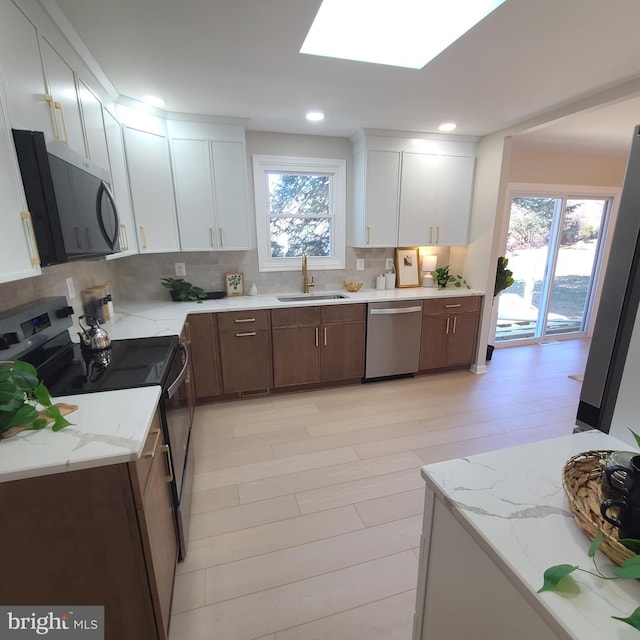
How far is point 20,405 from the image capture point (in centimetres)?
97

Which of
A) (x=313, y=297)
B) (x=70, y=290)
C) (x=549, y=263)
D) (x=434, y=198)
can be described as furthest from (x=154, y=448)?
(x=549, y=263)

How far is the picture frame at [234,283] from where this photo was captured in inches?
131

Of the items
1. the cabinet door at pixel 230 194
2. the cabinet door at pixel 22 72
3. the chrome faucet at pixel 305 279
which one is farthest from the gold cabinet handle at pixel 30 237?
the chrome faucet at pixel 305 279

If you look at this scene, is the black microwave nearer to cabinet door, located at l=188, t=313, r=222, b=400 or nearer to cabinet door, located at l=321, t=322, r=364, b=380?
cabinet door, located at l=188, t=313, r=222, b=400

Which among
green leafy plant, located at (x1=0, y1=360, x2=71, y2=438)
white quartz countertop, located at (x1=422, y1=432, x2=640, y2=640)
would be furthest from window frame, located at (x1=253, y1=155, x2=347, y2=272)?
white quartz countertop, located at (x1=422, y1=432, x2=640, y2=640)

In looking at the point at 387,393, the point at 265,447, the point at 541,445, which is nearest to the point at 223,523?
the point at 265,447

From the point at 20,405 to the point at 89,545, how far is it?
0.46 m

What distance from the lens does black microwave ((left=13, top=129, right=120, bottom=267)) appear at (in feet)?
3.79

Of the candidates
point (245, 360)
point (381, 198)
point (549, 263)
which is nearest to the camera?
point (245, 360)

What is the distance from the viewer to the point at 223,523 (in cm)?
178

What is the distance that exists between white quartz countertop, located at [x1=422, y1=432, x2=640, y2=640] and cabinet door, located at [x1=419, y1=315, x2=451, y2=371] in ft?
8.00

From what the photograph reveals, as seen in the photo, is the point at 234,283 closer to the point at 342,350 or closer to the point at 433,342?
the point at 342,350

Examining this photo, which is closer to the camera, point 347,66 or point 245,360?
point 347,66

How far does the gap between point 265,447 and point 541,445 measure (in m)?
1.84
